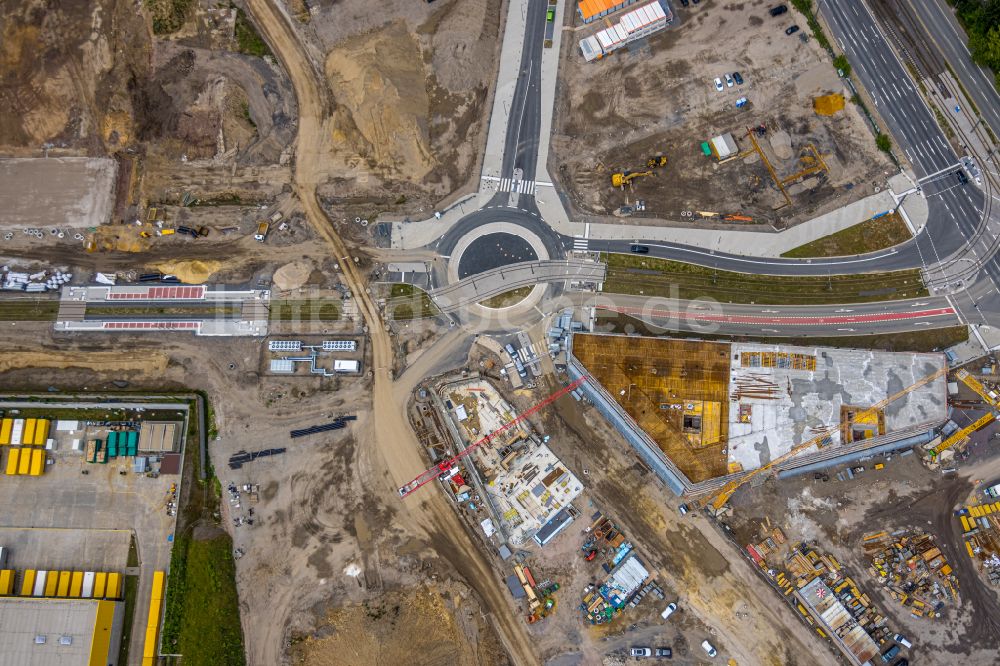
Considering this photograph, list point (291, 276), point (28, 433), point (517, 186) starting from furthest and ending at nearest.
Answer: point (517, 186) < point (291, 276) < point (28, 433)

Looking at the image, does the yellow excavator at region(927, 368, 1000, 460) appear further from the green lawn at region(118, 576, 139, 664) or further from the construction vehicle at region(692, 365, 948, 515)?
the green lawn at region(118, 576, 139, 664)

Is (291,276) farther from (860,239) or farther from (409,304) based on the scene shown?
(860,239)

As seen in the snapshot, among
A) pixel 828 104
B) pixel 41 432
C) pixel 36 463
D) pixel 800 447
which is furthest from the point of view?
pixel 828 104

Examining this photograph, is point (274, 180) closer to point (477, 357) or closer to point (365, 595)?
point (477, 357)

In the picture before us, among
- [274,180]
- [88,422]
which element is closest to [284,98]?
[274,180]

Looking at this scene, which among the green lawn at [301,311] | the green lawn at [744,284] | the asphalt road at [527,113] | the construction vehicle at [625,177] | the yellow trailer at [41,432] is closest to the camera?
the yellow trailer at [41,432]

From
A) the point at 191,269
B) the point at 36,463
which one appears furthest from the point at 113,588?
the point at 191,269

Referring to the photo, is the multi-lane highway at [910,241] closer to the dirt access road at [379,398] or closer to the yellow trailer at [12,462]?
the dirt access road at [379,398]

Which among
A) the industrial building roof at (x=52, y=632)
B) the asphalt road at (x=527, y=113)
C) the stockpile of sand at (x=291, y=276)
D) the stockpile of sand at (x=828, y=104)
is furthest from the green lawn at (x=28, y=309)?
the stockpile of sand at (x=828, y=104)
